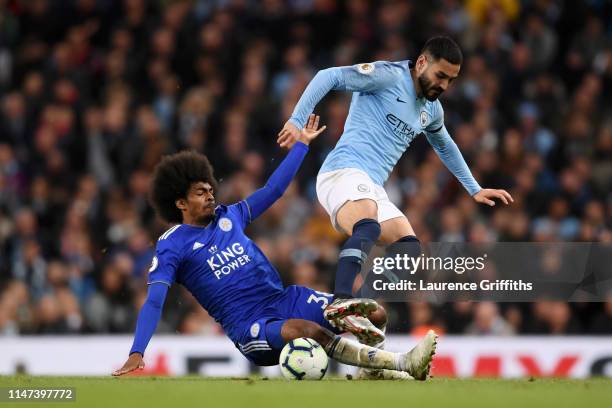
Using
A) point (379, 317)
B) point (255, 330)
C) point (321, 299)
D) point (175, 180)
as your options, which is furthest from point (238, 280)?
point (379, 317)

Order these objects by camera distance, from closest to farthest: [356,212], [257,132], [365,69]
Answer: [356,212] → [365,69] → [257,132]

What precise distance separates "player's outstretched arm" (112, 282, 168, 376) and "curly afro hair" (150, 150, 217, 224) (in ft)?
3.03

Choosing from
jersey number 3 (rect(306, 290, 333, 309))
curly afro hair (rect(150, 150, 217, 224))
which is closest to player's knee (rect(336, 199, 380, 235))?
jersey number 3 (rect(306, 290, 333, 309))

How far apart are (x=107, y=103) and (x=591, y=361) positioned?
6.58 meters

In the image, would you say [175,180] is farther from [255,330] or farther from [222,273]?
[255,330]

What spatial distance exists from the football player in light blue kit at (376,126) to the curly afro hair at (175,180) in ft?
2.67

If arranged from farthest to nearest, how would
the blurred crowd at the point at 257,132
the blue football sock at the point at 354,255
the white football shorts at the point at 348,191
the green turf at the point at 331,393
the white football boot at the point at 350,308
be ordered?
the blurred crowd at the point at 257,132
the white football shorts at the point at 348,191
the blue football sock at the point at 354,255
the white football boot at the point at 350,308
the green turf at the point at 331,393

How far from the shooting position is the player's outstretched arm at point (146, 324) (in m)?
7.49

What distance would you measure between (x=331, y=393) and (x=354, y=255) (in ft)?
4.85

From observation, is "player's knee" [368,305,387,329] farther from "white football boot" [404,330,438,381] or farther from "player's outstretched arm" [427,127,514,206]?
"player's outstretched arm" [427,127,514,206]

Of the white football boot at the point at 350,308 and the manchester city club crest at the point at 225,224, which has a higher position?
the manchester city club crest at the point at 225,224

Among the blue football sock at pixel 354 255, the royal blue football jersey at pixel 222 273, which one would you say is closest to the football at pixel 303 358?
the blue football sock at pixel 354 255

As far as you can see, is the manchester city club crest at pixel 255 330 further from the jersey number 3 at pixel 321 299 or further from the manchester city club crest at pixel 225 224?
the manchester city club crest at pixel 225 224

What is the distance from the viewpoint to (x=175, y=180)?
862cm
